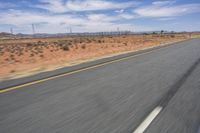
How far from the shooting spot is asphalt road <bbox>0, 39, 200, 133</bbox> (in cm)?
379

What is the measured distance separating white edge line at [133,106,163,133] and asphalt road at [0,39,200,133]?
0.04m

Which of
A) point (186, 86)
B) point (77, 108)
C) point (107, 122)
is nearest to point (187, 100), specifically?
point (186, 86)

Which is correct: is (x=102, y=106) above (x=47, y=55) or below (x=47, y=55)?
above

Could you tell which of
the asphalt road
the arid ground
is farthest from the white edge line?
the arid ground

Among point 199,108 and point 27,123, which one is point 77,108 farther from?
point 199,108

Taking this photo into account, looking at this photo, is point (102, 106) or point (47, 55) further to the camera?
point (47, 55)

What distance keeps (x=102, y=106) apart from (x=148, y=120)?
1196 millimetres

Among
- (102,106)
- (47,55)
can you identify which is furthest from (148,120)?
(47,55)

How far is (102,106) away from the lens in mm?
4840

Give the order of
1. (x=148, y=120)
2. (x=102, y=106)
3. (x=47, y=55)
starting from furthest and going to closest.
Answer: (x=47, y=55), (x=102, y=106), (x=148, y=120)

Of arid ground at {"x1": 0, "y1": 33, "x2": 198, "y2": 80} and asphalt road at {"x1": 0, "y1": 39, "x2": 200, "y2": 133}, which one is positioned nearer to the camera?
asphalt road at {"x1": 0, "y1": 39, "x2": 200, "y2": 133}

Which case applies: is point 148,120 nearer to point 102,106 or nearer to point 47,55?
point 102,106

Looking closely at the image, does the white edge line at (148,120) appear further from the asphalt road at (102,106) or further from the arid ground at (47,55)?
the arid ground at (47,55)

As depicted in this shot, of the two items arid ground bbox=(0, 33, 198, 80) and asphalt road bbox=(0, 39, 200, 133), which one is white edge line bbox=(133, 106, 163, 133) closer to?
asphalt road bbox=(0, 39, 200, 133)
